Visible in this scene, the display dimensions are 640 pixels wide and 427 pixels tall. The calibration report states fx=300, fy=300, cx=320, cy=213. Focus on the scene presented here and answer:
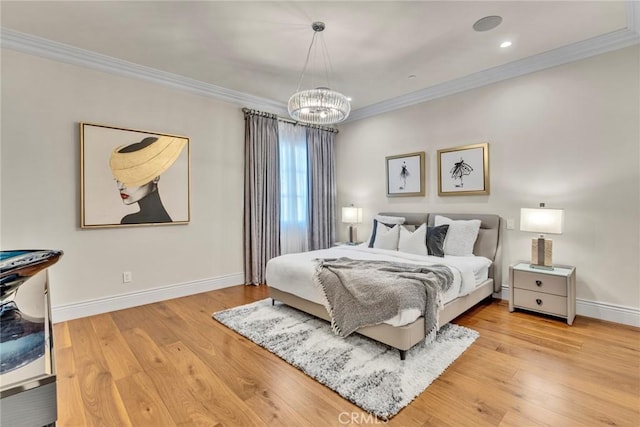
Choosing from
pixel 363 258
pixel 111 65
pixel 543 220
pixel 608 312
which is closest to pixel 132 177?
pixel 111 65

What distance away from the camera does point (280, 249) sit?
497cm

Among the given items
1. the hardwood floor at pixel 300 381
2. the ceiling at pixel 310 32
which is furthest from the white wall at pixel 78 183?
the hardwood floor at pixel 300 381

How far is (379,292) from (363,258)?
1136mm

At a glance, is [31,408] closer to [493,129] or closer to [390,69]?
[390,69]

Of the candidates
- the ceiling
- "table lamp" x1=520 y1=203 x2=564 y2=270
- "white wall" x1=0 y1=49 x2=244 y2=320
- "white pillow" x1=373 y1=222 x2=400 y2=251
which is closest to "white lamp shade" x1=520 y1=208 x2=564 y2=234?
"table lamp" x1=520 y1=203 x2=564 y2=270

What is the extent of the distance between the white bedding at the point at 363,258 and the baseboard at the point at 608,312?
96 centimetres

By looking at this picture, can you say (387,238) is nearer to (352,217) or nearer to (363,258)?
(363,258)

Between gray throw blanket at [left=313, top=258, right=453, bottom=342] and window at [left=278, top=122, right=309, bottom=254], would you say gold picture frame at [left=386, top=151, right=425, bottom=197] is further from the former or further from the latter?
gray throw blanket at [left=313, top=258, right=453, bottom=342]

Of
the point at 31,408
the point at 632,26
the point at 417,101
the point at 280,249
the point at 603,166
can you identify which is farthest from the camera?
the point at 280,249

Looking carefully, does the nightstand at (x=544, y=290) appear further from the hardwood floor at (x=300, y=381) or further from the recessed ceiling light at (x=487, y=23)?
the recessed ceiling light at (x=487, y=23)

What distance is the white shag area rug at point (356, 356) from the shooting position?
1960mm

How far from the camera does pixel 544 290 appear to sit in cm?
312

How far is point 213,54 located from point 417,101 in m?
2.94

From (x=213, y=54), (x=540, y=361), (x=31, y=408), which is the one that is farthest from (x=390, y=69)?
(x=31, y=408)
